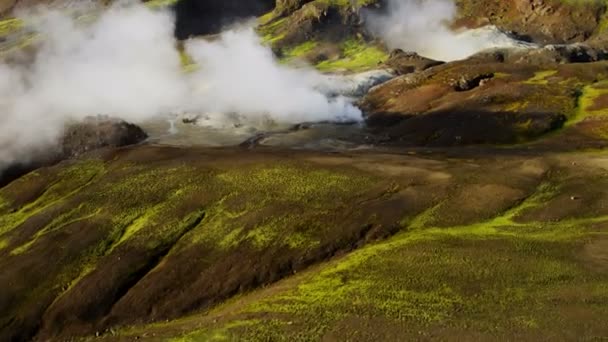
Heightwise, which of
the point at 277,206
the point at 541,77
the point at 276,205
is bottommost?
the point at 277,206

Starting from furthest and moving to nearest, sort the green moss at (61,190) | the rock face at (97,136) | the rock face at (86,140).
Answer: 1. the rock face at (97,136)
2. the rock face at (86,140)
3. the green moss at (61,190)

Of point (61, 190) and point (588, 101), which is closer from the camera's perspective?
point (61, 190)

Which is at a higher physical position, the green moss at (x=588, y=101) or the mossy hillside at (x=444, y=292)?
the green moss at (x=588, y=101)

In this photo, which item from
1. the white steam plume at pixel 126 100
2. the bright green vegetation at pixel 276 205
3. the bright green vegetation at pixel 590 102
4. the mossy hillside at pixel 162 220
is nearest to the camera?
the mossy hillside at pixel 162 220

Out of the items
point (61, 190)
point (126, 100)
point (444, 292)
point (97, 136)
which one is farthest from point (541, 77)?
point (61, 190)

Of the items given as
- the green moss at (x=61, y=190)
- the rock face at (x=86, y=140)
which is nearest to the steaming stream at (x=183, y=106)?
the rock face at (x=86, y=140)

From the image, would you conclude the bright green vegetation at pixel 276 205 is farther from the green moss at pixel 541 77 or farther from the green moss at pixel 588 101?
the green moss at pixel 541 77

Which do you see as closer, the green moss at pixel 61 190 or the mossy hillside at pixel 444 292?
the mossy hillside at pixel 444 292

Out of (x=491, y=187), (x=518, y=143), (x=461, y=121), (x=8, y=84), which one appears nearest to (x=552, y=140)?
(x=518, y=143)

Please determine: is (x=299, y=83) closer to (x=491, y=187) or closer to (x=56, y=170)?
(x=56, y=170)

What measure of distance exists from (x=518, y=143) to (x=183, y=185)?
2828 inches

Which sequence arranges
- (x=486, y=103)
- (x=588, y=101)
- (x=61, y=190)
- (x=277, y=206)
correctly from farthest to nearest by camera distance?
(x=486, y=103), (x=588, y=101), (x=61, y=190), (x=277, y=206)

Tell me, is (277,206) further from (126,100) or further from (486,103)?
(126,100)

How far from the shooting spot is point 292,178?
92.1m
